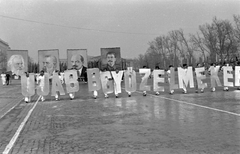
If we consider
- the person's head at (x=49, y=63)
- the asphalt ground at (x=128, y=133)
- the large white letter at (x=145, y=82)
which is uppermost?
the person's head at (x=49, y=63)

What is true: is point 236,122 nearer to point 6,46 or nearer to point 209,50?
point 209,50

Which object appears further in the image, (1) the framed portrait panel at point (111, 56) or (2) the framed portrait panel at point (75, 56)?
(1) the framed portrait panel at point (111, 56)

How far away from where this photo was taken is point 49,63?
35.7 m

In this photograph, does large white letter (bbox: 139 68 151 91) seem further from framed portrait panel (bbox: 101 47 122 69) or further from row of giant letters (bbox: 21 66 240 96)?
framed portrait panel (bbox: 101 47 122 69)

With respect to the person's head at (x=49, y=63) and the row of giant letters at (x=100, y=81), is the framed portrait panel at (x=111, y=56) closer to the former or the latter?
the person's head at (x=49, y=63)

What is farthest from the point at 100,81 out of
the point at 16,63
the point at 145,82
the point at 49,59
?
the point at 16,63

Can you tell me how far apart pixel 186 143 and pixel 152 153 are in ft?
3.43

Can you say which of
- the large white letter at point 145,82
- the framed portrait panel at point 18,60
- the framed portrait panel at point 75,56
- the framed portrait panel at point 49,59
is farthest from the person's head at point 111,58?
the large white letter at point 145,82

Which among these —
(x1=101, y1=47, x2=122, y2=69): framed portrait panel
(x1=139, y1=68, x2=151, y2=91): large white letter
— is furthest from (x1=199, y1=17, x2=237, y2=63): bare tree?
(x1=139, y1=68, x2=151, y2=91): large white letter

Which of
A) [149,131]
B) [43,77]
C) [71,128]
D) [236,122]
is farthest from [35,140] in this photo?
[43,77]

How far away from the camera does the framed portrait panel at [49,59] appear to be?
35.8 m

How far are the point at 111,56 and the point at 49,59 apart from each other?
7275 millimetres

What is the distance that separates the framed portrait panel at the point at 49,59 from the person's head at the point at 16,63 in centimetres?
209

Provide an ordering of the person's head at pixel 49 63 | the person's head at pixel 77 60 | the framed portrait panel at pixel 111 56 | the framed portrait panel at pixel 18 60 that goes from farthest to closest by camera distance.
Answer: the person's head at pixel 77 60 < the framed portrait panel at pixel 111 56 < the person's head at pixel 49 63 < the framed portrait panel at pixel 18 60
